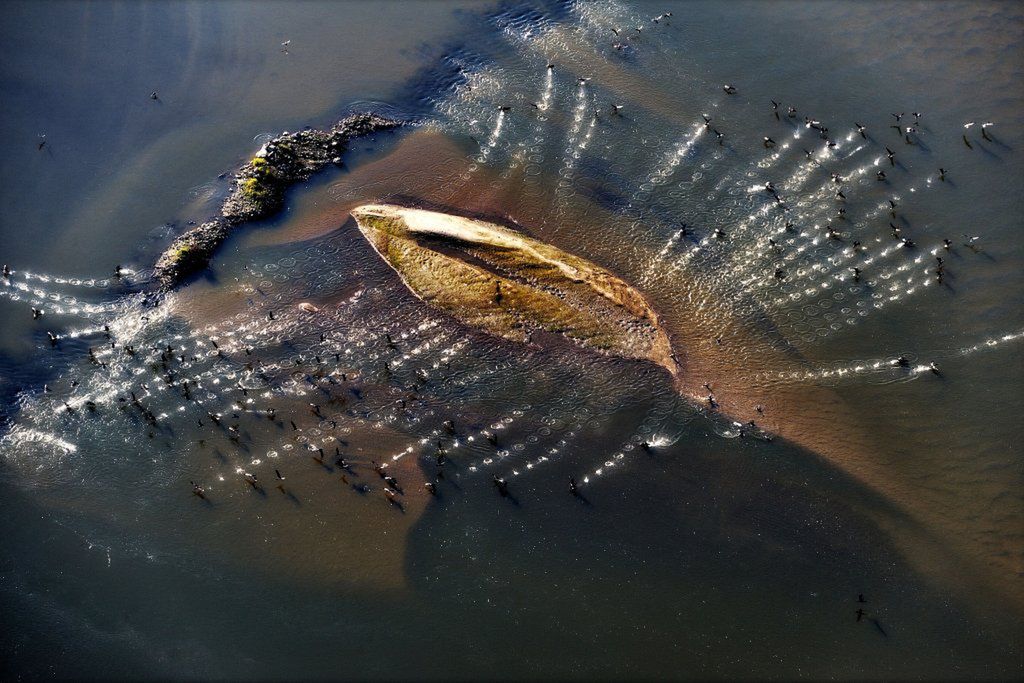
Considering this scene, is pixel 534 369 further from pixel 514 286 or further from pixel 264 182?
pixel 264 182

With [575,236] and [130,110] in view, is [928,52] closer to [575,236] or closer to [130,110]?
[575,236]

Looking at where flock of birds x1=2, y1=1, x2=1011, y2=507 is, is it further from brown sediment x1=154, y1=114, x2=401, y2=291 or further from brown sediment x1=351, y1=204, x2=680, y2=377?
brown sediment x1=351, y1=204, x2=680, y2=377

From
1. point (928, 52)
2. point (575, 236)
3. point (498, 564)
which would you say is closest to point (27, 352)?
point (498, 564)

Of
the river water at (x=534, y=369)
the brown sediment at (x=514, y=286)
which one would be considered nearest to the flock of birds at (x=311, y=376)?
the river water at (x=534, y=369)

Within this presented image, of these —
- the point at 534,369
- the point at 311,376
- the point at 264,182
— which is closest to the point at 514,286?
the point at 534,369

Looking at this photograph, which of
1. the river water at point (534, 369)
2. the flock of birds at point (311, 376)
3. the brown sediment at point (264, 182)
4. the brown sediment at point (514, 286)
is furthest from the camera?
the brown sediment at point (264, 182)

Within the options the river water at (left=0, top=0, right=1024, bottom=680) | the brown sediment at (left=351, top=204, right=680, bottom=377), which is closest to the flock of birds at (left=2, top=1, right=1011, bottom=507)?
the river water at (left=0, top=0, right=1024, bottom=680)

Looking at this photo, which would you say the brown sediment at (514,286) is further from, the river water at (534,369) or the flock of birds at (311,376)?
the flock of birds at (311,376)
